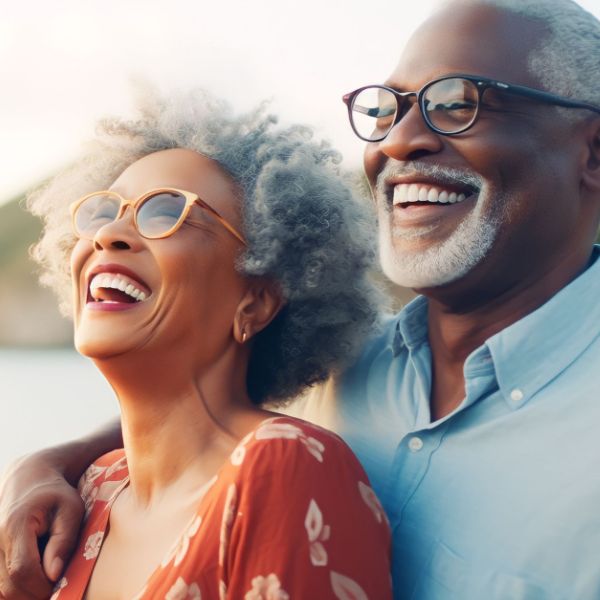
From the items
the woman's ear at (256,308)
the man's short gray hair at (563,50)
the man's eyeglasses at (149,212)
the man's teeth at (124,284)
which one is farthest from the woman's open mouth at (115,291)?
the man's short gray hair at (563,50)

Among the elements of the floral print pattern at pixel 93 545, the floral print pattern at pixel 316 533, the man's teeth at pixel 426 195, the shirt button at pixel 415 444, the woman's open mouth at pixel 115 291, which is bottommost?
the floral print pattern at pixel 93 545

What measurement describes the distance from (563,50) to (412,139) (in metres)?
0.40

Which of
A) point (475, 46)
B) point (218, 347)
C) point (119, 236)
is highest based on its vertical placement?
point (475, 46)

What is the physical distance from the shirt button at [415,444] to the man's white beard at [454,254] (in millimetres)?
361

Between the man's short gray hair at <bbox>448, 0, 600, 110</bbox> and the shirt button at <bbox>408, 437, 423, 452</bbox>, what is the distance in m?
0.83

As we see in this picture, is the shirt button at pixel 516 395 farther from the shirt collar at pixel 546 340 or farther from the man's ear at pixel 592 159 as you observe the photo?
the man's ear at pixel 592 159

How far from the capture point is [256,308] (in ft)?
6.63

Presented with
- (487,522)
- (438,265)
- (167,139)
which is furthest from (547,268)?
(167,139)

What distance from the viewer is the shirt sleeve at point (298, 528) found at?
155 centimetres

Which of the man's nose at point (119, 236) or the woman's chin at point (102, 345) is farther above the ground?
the man's nose at point (119, 236)

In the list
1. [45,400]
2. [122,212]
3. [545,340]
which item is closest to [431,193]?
[545,340]

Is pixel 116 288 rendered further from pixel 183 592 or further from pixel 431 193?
pixel 431 193

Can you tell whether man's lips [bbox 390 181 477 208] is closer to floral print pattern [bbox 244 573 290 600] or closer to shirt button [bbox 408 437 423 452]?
shirt button [bbox 408 437 423 452]

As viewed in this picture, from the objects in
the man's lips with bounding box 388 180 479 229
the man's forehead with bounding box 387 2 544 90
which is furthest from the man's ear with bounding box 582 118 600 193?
the man's lips with bounding box 388 180 479 229
